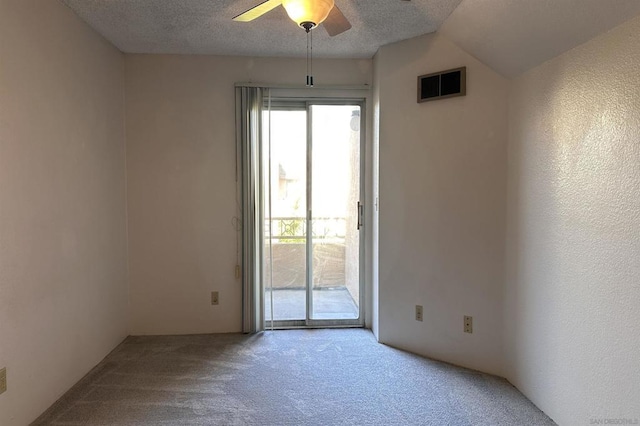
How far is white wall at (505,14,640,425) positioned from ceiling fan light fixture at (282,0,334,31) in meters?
1.32

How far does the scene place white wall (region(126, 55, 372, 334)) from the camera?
3.42 m

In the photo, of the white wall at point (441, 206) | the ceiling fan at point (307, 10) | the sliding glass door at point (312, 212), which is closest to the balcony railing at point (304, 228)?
the sliding glass door at point (312, 212)

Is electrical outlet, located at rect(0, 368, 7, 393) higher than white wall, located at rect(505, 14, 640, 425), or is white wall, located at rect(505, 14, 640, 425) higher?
white wall, located at rect(505, 14, 640, 425)

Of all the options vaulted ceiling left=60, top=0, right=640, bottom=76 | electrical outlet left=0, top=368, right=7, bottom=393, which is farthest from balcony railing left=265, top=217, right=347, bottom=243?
electrical outlet left=0, top=368, right=7, bottom=393

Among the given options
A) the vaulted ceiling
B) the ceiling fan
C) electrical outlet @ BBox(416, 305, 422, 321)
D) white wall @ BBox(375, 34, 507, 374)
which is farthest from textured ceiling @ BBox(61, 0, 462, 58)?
electrical outlet @ BBox(416, 305, 422, 321)

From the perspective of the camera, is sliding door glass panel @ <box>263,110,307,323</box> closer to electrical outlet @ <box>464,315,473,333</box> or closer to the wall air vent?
the wall air vent

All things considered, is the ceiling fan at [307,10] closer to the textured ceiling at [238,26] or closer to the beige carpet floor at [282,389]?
the textured ceiling at [238,26]

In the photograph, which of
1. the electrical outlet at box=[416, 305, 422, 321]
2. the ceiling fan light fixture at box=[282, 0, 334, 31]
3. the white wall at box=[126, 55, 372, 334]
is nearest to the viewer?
the ceiling fan light fixture at box=[282, 0, 334, 31]

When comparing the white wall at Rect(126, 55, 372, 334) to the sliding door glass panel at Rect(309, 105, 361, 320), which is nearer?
the white wall at Rect(126, 55, 372, 334)

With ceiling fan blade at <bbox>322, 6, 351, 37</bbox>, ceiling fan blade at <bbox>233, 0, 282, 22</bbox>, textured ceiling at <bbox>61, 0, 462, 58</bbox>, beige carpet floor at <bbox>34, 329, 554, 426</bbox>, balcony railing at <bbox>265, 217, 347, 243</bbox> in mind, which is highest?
textured ceiling at <bbox>61, 0, 462, 58</bbox>

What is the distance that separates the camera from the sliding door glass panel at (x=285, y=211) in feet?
11.8

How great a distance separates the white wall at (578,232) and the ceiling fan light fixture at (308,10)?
1.32 meters

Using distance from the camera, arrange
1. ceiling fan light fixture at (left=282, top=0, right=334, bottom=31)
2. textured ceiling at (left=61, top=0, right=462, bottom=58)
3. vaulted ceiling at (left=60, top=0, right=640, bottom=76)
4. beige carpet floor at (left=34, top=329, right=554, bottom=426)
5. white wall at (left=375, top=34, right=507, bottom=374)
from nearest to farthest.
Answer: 1. ceiling fan light fixture at (left=282, top=0, right=334, bottom=31)
2. vaulted ceiling at (left=60, top=0, right=640, bottom=76)
3. beige carpet floor at (left=34, top=329, right=554, bottom=426)
4. textured ceiling at (left=61, top=0, right=462, bottom=58)
5. white wall at (left=375, top=34, right=507, bottom=374)

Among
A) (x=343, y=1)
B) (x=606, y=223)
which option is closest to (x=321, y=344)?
(x=606, y=223)
